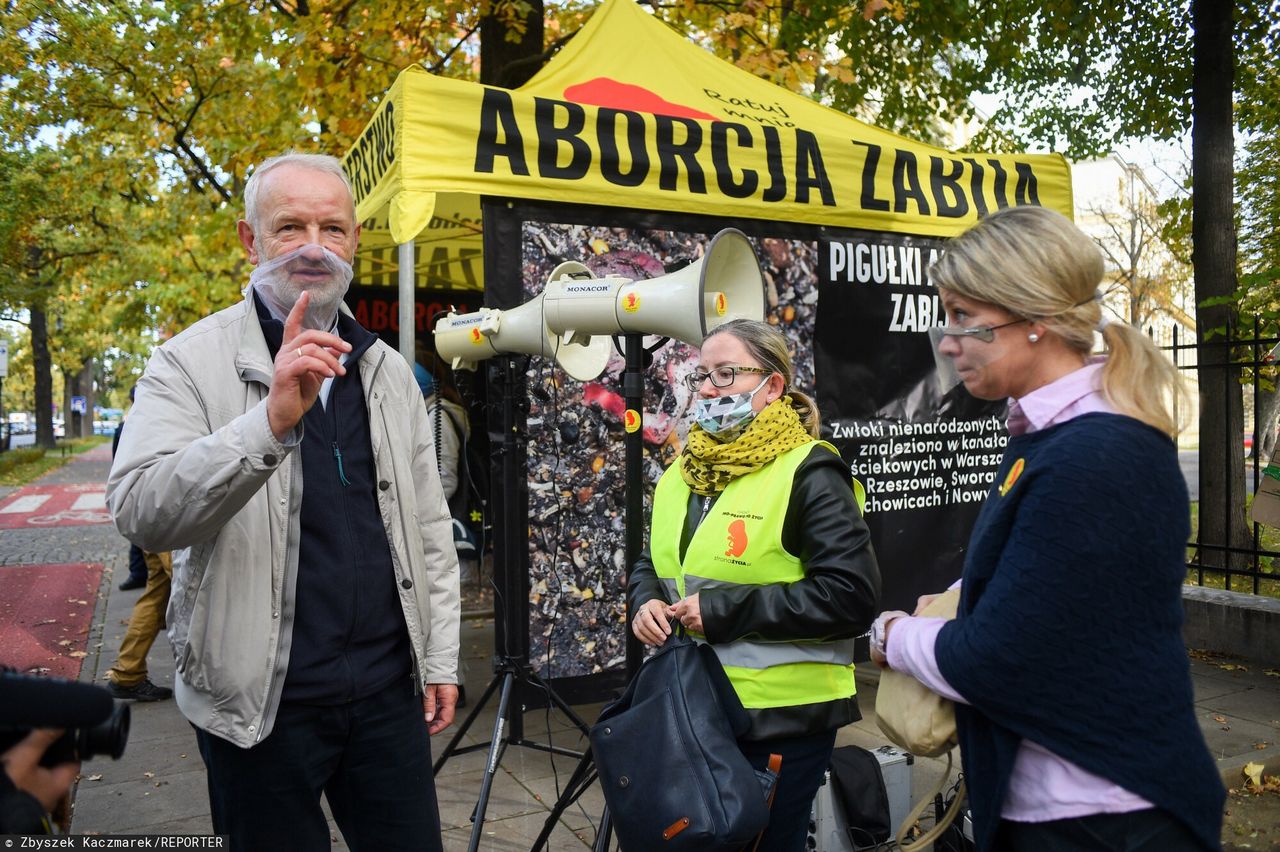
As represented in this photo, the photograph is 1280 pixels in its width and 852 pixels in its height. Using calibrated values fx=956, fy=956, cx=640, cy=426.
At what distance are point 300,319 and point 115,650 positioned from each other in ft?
22.1

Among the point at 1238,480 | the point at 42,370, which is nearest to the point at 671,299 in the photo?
the point at 1238,480

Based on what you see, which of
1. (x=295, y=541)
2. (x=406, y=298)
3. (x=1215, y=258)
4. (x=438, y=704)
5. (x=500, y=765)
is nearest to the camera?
(x=295, y=541)

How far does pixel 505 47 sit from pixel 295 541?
7021 mm

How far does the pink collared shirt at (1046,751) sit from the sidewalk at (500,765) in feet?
8.62

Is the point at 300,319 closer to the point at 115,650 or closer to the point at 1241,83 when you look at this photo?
the point at 115,650

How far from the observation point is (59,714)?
3.70 feet

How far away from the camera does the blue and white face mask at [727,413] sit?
8.39ft

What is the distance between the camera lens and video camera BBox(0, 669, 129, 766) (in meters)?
1.11

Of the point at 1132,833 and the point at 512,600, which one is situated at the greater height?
the point at 1132,833

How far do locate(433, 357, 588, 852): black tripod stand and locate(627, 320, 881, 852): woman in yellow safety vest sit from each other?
1.63 m

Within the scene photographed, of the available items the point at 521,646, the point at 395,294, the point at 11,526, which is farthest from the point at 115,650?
the point at 11,526

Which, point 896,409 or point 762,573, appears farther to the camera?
point 896,409

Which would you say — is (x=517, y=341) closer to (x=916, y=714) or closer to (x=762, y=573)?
(x=762, y=573)

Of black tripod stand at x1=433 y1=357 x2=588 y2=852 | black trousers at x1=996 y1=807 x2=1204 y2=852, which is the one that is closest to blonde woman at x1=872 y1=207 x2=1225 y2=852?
black trousers at x1=996 y1=807 x2=1204 y2=852
